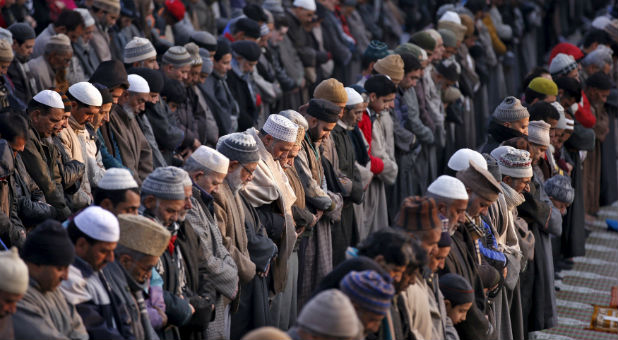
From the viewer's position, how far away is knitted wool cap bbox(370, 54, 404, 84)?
984 cm

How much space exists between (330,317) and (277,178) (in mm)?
2805

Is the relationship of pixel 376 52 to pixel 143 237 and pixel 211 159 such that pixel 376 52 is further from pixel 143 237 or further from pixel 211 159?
pixel 143 237

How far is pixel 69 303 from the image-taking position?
16.3 ft

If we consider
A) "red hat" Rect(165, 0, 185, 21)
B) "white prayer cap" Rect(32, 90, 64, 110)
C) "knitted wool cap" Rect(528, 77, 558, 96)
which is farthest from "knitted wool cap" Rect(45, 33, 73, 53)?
"knitted wool cap" Rect(528, 77, 558, 96)

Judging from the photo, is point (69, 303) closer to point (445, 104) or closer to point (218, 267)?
point (218, 267)

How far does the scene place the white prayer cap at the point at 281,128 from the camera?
23.5 feet

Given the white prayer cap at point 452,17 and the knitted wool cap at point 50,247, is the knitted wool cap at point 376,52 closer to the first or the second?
the white prayer cap at point 452,17

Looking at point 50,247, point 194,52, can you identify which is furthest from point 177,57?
point 50,247

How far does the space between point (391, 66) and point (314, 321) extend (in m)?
5.59

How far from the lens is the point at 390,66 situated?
9844 millimetres

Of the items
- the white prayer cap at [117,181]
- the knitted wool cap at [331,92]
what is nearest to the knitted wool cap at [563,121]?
the knitted wool cap at [331,92]

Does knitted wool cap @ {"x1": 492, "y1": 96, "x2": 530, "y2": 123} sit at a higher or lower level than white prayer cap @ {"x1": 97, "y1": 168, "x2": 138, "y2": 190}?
lower

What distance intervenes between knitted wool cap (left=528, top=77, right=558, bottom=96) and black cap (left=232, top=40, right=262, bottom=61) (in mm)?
2296

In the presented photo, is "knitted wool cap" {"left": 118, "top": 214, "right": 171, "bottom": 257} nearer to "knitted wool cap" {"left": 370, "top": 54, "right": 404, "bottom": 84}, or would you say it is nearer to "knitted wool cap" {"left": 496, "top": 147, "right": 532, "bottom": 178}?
"knitted wool cap" {"left": 496, "top": 147, "right": 532, "bottom": 178}
